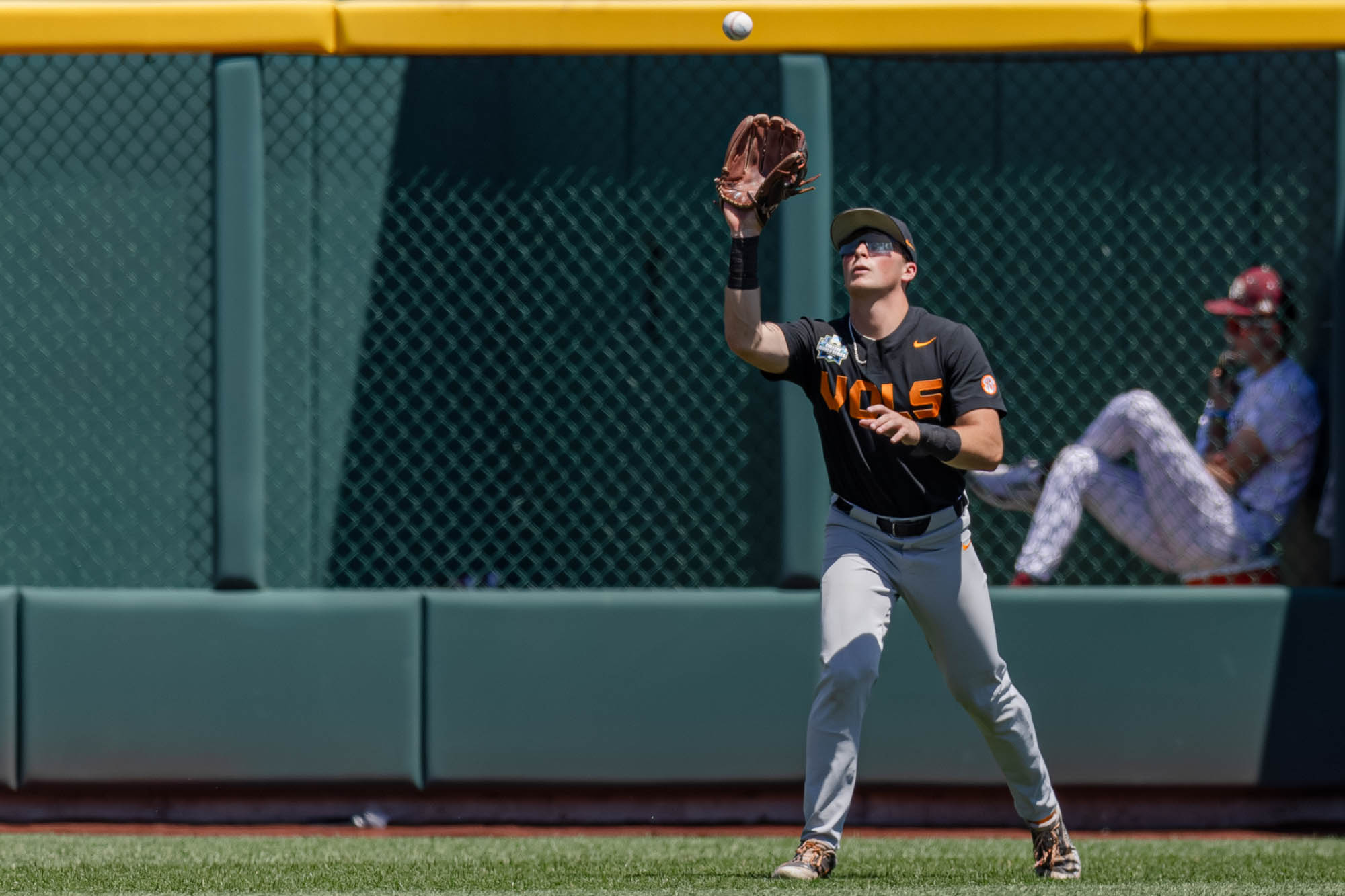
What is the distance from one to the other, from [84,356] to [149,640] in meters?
1.27

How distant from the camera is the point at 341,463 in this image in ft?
19.7

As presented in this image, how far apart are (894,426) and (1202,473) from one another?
2.37 metres

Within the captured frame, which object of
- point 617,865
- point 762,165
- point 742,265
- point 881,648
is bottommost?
point 617,865

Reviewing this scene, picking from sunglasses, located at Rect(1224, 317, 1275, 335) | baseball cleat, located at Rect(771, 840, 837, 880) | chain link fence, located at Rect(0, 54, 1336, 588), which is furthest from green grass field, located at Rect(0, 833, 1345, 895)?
sunglasses, located at Rect(1224, 317, 1275, 335)

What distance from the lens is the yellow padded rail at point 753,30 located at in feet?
17.9

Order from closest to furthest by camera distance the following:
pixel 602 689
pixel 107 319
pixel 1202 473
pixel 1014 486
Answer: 1. pixel 602 689
2. pixel 1202 473
3. pixel 1014 486
4. pixel 107 319

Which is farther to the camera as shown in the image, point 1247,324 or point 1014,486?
point 1014,486

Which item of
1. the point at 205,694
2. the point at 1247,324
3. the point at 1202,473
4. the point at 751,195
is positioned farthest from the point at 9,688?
the point at 1247,324

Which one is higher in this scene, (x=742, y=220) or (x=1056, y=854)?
(x=742, y=220)

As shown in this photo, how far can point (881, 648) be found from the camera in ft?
13.3

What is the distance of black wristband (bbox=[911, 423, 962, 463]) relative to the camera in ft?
12.4

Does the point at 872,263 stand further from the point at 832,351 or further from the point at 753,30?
the point at 753,30

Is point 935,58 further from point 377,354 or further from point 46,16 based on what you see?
point 46,16

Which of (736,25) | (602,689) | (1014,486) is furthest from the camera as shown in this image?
(1014,486)
